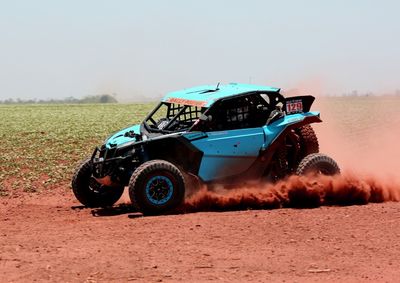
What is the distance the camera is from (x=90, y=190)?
1216cm

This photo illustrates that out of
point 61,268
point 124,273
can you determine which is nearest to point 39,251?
point 61,268

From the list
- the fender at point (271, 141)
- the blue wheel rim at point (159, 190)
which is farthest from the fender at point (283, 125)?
the blue wheel rim at point (159, 190)

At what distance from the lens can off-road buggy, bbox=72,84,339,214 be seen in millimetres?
10742

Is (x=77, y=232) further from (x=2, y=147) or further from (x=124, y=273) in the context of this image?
(x=2, y=147)

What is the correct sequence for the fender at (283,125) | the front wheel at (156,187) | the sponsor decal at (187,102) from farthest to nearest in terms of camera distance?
the fender at (283,125), the sponsor decal at (187,102), the front wheel at (156,187)

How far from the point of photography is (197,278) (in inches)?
275

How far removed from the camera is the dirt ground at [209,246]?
7.16 metres

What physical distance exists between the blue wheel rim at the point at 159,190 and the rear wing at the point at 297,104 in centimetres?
275

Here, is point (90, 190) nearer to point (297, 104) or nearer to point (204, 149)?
point (204, 149)

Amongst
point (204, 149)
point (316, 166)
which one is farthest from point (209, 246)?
point (316, 166)

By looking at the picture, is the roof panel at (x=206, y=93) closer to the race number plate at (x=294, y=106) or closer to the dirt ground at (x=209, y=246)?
the race number plate at (x=294, y=106)

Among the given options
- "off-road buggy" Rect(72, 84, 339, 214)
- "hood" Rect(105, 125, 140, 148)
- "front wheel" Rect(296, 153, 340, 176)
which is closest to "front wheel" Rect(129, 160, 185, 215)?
"off-road buggy" Rect(72, 84, 339, 214)

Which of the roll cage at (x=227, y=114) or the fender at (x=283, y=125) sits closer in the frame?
the roll cage at (x=227, y=114)

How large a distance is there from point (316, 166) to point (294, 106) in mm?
1173
